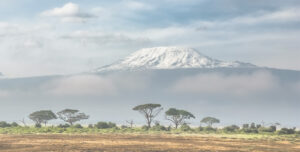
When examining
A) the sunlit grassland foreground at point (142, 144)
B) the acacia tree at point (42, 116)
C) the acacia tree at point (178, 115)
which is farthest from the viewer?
the acacia tree at point (42, 116)

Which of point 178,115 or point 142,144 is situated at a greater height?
point 178,115

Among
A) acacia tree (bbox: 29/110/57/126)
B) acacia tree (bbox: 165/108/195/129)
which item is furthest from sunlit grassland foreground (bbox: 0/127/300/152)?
acacia tree (bbox: 29/110/57/126)

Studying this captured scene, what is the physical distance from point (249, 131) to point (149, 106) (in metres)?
47.1

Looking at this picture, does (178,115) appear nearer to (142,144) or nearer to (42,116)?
(42,116)

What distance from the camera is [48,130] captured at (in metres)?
98.8

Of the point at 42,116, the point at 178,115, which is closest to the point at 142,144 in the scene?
the point at 178,115

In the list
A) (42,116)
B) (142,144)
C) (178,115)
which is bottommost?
(142,144)

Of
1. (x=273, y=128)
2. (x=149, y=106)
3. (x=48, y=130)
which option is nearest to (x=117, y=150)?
(x=48, y=130)

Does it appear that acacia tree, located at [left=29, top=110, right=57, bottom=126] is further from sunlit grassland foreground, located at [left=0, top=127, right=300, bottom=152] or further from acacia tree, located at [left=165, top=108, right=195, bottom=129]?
sunlit grassland foreground, located at [left=0, top=127, right=300, bottom=152]

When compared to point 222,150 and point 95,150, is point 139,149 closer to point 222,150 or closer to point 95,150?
point 95,150

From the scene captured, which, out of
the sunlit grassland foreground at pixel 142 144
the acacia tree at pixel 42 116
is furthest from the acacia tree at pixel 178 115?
the sunlit grassland foreground at pixel 142 144

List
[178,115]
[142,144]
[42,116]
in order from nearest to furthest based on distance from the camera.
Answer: [142,144] < [178,115] < [42,116]

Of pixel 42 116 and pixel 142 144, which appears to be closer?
pixel 142 144

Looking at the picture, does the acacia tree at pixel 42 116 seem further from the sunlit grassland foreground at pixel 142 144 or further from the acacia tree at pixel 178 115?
the sunlit grassland foreground at pixel 142 144
